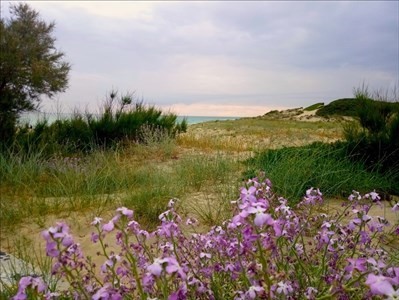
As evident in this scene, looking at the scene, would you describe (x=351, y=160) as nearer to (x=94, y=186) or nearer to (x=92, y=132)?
(x=94, y=186)

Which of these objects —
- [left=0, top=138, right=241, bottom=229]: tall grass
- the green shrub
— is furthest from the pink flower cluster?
the green shrub

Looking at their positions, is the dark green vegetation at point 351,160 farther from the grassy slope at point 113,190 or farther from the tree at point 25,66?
the tree at point 25,66

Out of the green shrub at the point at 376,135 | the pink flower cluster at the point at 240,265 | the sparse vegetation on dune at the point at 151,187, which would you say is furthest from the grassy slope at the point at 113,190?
the pink flower cluster at the point at 240,265

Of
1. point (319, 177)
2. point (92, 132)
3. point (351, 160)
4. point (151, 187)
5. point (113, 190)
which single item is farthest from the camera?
point (92, 132)

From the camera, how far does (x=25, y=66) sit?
12609mm

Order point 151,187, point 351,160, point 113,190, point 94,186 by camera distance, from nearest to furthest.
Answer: point 151,187
point 94,186
point 113,190
point 351,160

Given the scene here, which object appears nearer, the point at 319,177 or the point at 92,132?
the point at 319,177

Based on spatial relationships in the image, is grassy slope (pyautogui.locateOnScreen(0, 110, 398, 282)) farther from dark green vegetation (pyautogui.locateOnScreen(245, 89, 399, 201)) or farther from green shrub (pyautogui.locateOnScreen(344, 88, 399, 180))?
green shrub (pyautogui.locateOnScreen(344, 88, 399, 180))

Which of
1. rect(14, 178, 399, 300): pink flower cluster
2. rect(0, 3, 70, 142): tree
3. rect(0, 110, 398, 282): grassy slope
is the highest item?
rect(0, 3, 70, 142): tree

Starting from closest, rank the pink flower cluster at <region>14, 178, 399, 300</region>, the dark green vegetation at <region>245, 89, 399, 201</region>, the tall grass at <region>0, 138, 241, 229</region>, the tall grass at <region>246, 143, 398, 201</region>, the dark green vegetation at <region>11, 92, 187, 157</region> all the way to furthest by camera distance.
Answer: the pink flower cluster at <region>14, 178, 399, 300</region> < the tall grass at <region>0, 138, 241, 229</region> < the tall grass at <region>246, 143, 398, 201</region> < the dark green vegetation at <region>245, 89, 399, 201</region> < the dark green vegetation at <region>11, 92, 187, 157</region>

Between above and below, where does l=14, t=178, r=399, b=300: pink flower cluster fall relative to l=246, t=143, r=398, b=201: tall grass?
above

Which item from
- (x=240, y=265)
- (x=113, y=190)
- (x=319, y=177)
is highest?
(x=240, y=265)

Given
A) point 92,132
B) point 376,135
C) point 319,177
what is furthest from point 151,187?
point 92,132

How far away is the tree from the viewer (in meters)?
11.9
